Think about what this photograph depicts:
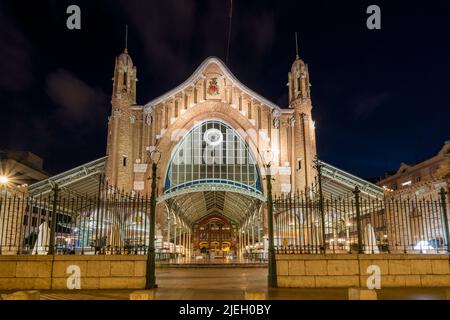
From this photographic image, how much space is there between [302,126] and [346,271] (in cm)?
2330

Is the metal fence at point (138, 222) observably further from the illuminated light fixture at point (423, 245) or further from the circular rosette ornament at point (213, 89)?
the circular rosette ornament at point (213, 89)

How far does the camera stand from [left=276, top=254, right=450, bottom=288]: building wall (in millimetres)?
11523

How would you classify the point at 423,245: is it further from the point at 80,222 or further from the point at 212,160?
the point at 212,160

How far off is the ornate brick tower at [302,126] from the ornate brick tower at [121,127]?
14.2 metres

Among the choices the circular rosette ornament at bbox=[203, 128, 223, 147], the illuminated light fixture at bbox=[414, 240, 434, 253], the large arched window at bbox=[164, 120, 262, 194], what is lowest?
the illuminated light fixture at bbox=[414, 240, 434, 253]

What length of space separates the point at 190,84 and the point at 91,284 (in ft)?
87.6

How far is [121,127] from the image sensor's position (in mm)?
32938

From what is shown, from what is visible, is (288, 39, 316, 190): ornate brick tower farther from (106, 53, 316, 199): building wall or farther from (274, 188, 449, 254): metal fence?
(274, 188, 449, 254): metal fence

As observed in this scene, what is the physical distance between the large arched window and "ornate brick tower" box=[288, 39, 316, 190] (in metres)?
3.80

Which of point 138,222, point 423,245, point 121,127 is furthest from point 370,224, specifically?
point 121,127

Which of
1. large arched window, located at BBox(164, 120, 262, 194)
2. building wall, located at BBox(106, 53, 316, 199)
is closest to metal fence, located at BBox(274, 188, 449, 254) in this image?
building wall, located at BBox(106, 53, 316, 199)

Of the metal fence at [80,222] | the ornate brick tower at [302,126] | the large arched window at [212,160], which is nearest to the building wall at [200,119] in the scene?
the ornate brick tower at [302,126]

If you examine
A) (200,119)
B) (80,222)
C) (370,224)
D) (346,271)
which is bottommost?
(346,271)

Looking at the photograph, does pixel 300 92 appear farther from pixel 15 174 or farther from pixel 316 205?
pixel 15 174
